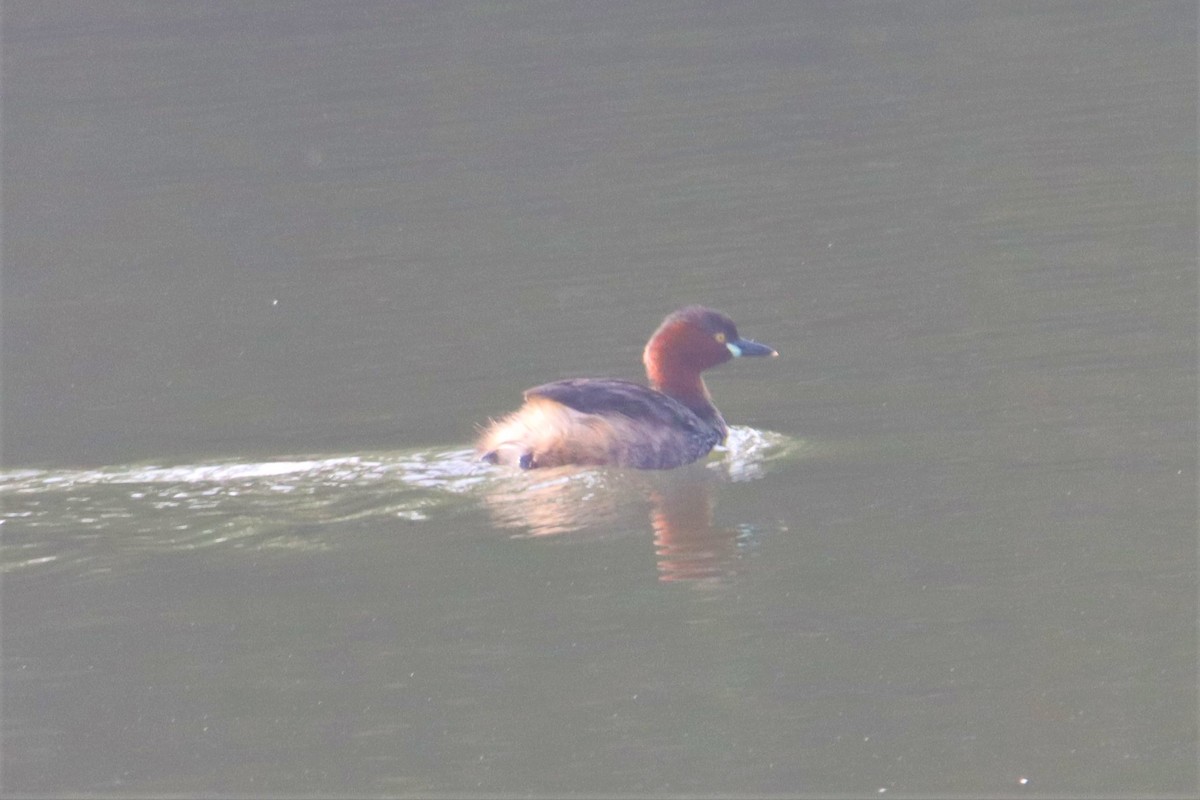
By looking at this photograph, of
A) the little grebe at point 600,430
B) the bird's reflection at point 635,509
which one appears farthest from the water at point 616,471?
the little grebe at point 600,430

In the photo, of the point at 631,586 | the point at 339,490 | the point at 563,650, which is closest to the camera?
the point at 563,650

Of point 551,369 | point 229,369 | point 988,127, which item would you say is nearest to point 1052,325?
point 551,369

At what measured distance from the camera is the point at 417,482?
888 cm

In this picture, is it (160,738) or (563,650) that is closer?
(160,738)

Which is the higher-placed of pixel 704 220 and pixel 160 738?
pixel 704 220

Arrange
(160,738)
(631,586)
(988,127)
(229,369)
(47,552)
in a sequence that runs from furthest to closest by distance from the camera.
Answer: (988,127) → (229,369) → (47,552) → (631,586) → (160,738)

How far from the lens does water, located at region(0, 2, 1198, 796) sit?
6141mm

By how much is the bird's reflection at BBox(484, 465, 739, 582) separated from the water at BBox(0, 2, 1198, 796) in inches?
1.1

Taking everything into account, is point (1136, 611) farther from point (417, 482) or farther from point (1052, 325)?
point (1052, 325)

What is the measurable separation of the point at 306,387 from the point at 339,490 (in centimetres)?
237

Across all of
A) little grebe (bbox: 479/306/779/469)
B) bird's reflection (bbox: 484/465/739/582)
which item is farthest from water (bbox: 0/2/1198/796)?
little grebe (bbox: 479/306/779/469)

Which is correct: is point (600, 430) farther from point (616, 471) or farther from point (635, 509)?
point (635, 509)

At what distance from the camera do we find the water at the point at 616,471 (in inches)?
242

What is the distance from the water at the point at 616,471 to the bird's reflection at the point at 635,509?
0.03 meters
